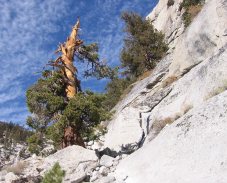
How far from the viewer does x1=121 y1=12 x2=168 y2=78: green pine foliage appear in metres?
42.2

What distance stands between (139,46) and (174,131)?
3188cm

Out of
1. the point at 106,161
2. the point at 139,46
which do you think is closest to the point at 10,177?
the point at 106,161

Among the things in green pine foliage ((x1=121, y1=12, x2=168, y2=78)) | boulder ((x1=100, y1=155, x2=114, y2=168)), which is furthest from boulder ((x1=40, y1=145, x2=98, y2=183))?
green pine foliage ((x1=121, y1=12, x2=168, y2=78))

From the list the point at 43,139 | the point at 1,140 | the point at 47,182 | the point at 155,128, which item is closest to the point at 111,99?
the point at 43,139

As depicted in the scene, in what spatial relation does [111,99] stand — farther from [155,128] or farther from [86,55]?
[155,128]

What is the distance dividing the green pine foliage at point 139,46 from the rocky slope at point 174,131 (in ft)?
50.1

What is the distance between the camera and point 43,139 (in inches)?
850

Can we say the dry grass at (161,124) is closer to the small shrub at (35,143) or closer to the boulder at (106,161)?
the boulder at (106,161)

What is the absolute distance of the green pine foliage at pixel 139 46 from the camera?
139 feet

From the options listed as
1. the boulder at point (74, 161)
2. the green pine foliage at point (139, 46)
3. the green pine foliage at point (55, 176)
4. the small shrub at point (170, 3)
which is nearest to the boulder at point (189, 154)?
the boulder at point (74, 161)

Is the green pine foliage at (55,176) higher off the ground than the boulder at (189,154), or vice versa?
the green pine foliage at (55,176)

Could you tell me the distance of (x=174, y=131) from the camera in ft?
41.8

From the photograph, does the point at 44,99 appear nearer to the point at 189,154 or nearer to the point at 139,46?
the point at 189,154

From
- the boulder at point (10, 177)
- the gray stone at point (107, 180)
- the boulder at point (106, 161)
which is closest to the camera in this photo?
the gray stone at point (107, 180)
